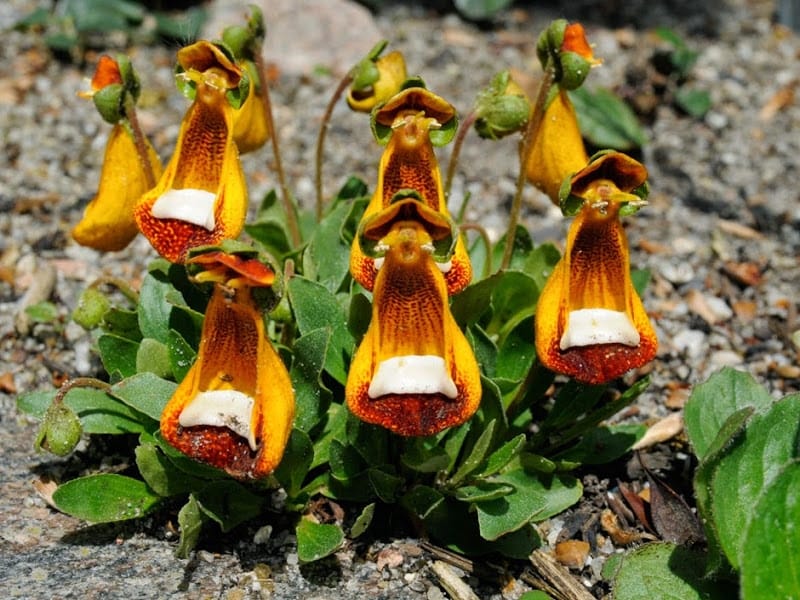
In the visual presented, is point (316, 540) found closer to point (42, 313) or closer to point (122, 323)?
point (122, 323)

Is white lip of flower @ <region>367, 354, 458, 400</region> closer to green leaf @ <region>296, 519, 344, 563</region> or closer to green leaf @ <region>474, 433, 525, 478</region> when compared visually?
green leaf @ <region>474, 433, 525, 478</region>

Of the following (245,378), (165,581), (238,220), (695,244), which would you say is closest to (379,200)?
(238,220)

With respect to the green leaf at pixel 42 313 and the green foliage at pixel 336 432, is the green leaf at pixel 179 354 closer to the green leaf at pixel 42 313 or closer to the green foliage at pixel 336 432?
the green foliage at pixel 336 432

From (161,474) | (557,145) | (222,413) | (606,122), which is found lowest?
(161,474)

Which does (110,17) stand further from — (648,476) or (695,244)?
(648,476)

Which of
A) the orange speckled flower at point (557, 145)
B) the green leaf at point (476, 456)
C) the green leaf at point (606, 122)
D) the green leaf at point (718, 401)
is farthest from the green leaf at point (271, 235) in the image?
the green leaf at point (606, 122)

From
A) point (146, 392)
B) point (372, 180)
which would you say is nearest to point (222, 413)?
point (146, 392)
